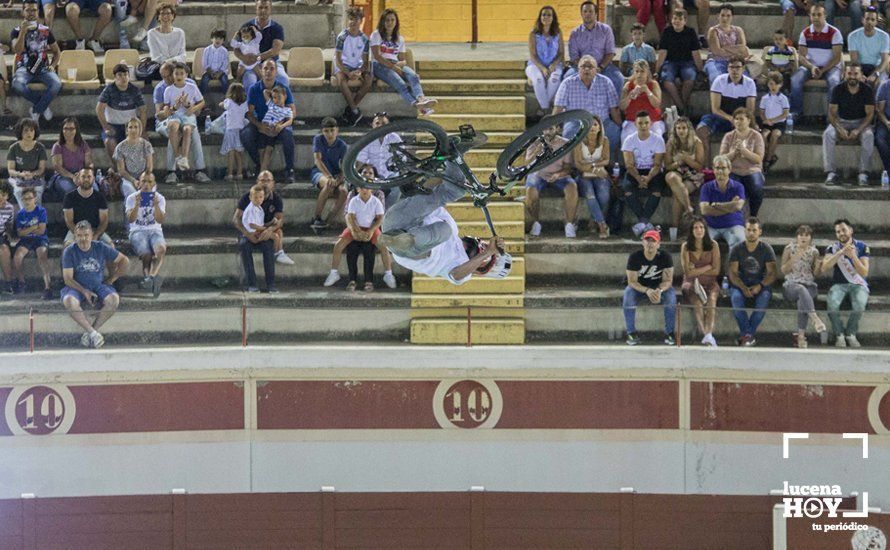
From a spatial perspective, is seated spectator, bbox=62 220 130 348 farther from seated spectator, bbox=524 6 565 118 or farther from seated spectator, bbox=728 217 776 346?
seated spectator, bbox=728 217 776 346

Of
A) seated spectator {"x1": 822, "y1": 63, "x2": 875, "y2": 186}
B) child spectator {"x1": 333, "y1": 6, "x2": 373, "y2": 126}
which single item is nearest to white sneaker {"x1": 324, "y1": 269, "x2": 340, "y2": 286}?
child spectator {"x1": 333, "y1": 6, "x2": 373, "y2": 126}

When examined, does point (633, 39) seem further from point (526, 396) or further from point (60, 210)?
point (60, 210)

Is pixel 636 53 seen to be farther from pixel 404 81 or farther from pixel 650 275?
pixel 650 275

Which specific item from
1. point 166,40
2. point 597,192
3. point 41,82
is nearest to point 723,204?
point 597,192

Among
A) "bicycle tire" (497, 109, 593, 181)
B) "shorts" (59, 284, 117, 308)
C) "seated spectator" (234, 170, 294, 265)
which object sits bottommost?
"shorts" (59, 284, 117, 308)

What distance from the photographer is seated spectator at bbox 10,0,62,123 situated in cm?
2156

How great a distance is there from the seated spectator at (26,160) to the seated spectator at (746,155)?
24.4 feet

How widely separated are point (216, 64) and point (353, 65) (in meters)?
1.62

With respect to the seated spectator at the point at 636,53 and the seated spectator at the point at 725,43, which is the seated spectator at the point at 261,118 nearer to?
the seated spectator at the point at 636,53

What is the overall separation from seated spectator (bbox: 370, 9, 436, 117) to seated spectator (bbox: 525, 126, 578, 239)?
1.45 m

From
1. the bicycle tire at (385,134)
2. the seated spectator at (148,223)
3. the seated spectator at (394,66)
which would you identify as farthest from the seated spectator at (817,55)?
the bicycle tire at (385,134)

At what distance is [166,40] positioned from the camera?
71.3 feet

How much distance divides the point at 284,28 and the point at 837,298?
26.8ft

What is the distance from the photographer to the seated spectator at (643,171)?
2014 centimetres
